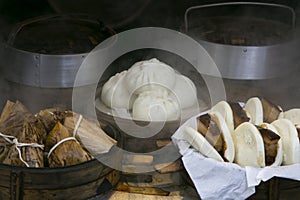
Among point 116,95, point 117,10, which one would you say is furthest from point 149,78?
point 117,10

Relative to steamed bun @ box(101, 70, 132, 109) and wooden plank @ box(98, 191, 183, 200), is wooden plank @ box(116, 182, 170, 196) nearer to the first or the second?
wooden plank @ box(98, 191, 183, 200)

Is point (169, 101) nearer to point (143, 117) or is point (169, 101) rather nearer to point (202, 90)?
Answer: point (143, 117)

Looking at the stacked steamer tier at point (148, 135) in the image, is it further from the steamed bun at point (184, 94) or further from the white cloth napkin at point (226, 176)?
the white cloth napkin at point (226, 176)

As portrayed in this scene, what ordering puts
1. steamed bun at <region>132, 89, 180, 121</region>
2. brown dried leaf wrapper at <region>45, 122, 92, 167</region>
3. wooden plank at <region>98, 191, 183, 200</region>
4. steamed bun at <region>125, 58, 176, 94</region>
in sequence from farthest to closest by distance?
steamed bun at <region>125, 58, 176, 94</region>, steamed bun at <region>132, 89, 180, 121</region>, wooden plank at <region>98, 191, 183, 200</region>, brown dried leaf wrapper at <region>45, 122, 92, 167</region>

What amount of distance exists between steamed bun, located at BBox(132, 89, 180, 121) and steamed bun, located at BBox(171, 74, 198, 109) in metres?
0.07

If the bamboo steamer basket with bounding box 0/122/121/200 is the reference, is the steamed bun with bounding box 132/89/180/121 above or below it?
above

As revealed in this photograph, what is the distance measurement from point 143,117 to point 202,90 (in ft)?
1.86

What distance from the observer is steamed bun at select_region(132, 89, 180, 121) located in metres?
2.13

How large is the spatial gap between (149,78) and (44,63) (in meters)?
0.64

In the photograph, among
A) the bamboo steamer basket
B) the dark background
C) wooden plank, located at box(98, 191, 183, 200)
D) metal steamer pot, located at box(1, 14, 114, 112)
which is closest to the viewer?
the bamboo steamer basket

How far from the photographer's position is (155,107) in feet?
7.04

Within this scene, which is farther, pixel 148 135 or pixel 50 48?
pixel 50 48

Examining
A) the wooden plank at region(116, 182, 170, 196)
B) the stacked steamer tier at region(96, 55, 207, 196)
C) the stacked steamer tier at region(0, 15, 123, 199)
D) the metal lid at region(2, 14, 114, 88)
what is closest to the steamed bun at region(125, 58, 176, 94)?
the stacked steamer tier at region(96, 55, 207, 196)

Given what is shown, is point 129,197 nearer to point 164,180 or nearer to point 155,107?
point 164,180
